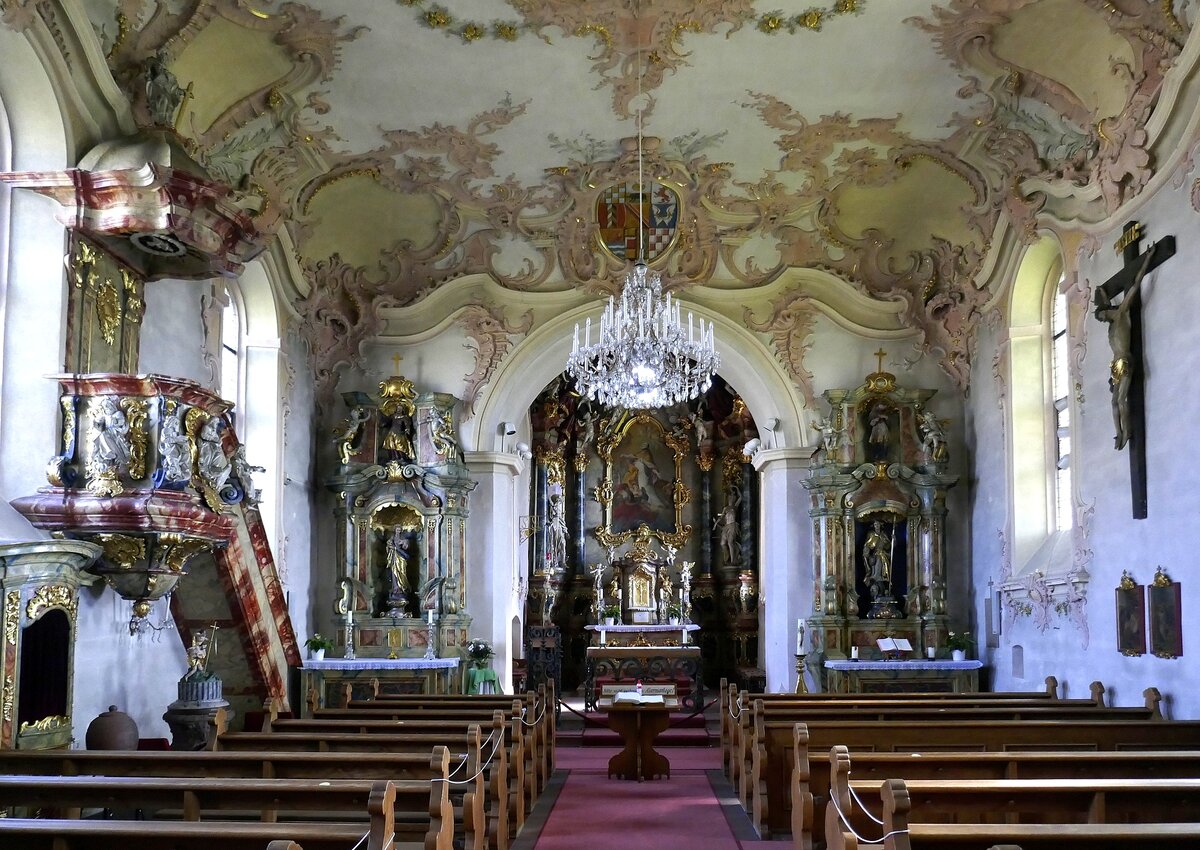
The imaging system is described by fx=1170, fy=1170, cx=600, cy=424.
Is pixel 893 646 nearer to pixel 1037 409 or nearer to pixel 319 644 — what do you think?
pixel 1037 409

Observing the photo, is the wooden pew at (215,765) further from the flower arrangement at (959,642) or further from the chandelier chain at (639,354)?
the flower arrangement at (959,642)

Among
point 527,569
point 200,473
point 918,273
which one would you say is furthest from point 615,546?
point 200,473

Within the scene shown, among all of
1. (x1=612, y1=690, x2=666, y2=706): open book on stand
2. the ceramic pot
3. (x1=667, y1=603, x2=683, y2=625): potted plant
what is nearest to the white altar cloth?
(x1=612, y1=690, x2=666, y2=706): open book on stand

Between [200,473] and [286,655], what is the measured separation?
16.2ft

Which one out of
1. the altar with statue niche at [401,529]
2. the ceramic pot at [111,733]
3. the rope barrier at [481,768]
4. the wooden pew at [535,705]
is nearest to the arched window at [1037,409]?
the wooden pew at [535,705]

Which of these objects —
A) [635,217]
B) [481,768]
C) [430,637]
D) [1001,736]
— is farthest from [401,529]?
[1001,736]

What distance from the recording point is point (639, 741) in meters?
Result: 11.9

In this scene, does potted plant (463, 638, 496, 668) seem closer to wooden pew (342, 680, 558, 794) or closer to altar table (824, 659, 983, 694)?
wooden pew (342, 680, 558, 794)

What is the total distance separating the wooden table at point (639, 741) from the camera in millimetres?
11875

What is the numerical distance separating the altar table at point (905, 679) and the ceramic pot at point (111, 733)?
30.7 ft

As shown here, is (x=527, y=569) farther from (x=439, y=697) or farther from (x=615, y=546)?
(x=439, y=697)

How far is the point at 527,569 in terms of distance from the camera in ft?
72.0

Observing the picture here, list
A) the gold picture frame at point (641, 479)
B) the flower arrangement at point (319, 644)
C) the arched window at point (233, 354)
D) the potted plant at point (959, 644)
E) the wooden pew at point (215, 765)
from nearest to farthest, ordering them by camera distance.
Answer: the wooden pew at point (215, 765) < the arched window at point (233, 354) < the flower arrangement at point (319, 644) < the potted plant at point (959, 644) < the gold picture frame at point (641, 479)

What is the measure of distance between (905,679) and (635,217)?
738 centimetres
